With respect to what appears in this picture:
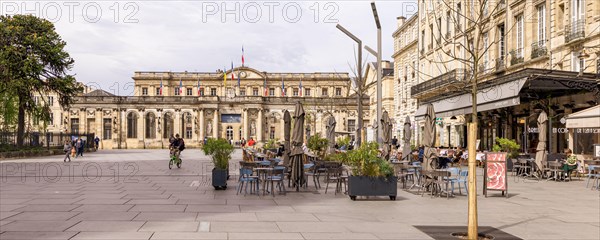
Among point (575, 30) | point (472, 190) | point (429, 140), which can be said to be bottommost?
point (472, 190)

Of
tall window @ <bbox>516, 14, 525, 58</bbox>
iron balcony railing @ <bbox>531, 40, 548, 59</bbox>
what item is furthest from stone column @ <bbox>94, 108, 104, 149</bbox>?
iron balcony railing @ <bbox>531, 40, 548, 59</bbox>

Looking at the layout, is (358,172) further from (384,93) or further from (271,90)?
(271,90)

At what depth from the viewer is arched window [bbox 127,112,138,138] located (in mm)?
78875

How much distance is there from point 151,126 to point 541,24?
66977 millimetres

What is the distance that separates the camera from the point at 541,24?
25.8 m

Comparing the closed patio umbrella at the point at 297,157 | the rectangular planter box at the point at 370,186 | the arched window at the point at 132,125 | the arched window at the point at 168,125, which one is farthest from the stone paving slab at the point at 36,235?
the arched window at the point at 132,125

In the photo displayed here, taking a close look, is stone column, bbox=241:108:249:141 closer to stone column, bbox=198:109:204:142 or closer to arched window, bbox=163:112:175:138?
stone column, bbox=198:109:204:142

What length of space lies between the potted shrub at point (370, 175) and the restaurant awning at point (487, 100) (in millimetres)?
9953

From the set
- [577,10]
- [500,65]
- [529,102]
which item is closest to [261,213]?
[577,10]

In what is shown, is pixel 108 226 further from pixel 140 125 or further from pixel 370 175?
pixel 140 125

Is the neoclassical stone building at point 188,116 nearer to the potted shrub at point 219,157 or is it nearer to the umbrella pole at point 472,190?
the potted shrub at point 219,157

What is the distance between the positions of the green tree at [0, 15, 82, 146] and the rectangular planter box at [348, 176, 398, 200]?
3186cm

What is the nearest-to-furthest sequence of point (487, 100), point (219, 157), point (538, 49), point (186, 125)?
point (219, 157) → point (487, 100) → point (538, 49) → point (186, 125)

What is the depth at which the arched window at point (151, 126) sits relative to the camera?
8062 centimetres
